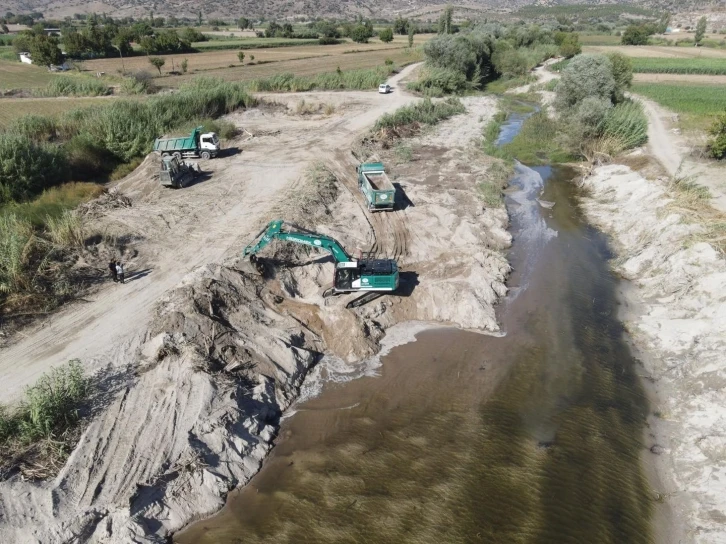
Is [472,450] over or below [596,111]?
below

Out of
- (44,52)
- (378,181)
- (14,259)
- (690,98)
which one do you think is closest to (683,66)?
(690,98)

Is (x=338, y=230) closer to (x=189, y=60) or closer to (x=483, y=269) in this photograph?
(x=483, y=269)

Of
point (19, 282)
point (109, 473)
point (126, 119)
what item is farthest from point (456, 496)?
point (126, 119)

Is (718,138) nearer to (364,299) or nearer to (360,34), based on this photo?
(364,299)

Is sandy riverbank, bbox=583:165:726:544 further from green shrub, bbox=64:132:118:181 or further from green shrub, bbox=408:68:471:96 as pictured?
green shrub, bbox=408:68:471:96

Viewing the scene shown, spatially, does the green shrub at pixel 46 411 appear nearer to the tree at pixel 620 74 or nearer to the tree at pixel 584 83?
the tree at pixel 584 83
